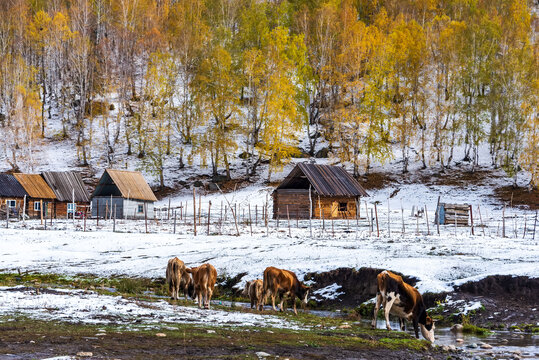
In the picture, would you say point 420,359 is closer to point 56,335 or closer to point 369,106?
point 56,335

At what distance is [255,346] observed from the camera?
10.3 meters

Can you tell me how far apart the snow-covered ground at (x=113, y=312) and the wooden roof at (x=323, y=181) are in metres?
36.0

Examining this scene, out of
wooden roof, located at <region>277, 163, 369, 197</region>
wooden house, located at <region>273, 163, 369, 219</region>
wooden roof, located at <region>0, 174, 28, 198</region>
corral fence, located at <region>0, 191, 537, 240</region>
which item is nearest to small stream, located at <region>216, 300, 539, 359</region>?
corral fence, located at <region>0, 191, 537, 240</region>

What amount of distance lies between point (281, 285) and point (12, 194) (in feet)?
Result: 141

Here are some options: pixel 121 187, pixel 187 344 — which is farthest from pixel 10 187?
pixel 187 344

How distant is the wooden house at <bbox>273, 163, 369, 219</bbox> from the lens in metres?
52.4

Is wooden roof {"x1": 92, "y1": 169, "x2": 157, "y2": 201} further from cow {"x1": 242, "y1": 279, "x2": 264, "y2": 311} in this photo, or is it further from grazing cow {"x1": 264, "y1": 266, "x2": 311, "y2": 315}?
cow {"x1": 242, "y1": 279, "x2": 264, "y2": 311}

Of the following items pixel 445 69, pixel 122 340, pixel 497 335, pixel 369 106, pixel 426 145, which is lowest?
pixel 497 335

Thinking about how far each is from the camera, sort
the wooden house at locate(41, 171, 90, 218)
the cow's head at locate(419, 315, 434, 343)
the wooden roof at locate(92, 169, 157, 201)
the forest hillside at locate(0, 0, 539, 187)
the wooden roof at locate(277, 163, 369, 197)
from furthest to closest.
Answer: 1. the forest hillside at locate(0, 0, 539, 187)
2. the wooden house at locate(41, 171, 90, 218)
3. the wooden roof at locate(92, 169, 157, 201)
4. the wooden roof at locate(277, 163, 369, 197)
5. the cow's head at locate(419, 315, 434, 343)

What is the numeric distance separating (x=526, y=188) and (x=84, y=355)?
2147 inches

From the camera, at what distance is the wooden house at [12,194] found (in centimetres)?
5409

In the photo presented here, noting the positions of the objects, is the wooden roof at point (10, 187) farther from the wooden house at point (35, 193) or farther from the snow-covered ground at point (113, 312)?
the snow-covered ground at point (113, 312)

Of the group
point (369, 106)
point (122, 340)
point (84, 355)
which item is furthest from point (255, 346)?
point (369, 106)

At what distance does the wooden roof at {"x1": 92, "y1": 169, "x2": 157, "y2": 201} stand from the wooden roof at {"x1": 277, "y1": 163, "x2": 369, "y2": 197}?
13313 mm
